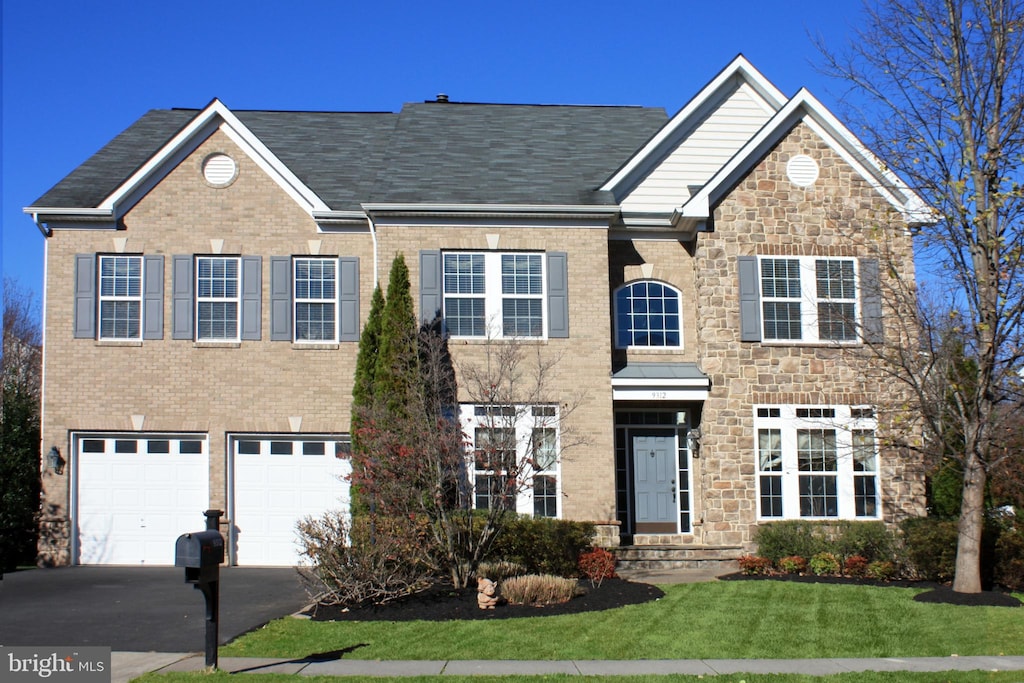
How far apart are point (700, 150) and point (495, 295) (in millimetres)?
5368

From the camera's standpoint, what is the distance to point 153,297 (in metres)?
18.6

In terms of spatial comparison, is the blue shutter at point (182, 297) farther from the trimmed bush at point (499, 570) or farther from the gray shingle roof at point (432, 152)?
the trimmed bush at point (499, 570)

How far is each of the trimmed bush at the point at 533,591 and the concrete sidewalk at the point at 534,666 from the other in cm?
279

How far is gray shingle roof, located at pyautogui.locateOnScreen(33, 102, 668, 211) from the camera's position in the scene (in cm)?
1897

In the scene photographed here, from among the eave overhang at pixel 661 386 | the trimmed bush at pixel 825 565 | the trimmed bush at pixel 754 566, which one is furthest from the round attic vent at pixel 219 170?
the trimmed bush at pixel 825 565

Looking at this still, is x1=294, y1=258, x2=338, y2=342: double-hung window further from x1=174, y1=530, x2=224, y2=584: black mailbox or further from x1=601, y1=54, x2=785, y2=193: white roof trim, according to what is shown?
x1=174, y1=530, x2=224, y2=584: black mailbox

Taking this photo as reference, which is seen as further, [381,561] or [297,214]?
[297,214]

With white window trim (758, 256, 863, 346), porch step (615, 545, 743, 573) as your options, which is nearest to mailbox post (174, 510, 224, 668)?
porch step (615, 545, 743, 573)

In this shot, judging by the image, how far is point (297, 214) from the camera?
62.5ft

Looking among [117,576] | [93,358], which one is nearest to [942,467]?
[117,576]

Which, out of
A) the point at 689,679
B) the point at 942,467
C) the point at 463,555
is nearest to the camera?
the point at 689,679

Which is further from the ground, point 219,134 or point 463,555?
point 219,134

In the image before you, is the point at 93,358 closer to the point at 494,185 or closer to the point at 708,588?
the point at 494,185

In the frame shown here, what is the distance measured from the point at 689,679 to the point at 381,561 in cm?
473
